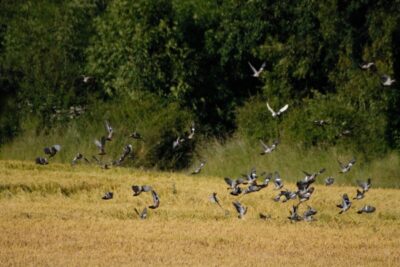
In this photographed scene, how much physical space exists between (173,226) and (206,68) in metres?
10.8

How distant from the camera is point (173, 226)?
1287 centimetres

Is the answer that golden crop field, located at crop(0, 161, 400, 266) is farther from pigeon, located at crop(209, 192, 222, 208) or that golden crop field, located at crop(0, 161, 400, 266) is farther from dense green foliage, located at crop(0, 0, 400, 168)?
dense green foliage, located at crop(0, 0, 400, 168)

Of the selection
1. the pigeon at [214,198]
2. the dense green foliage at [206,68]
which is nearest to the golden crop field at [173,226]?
the pigeon at [214,198]

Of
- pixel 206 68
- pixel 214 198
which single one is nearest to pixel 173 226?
pixel 214 198

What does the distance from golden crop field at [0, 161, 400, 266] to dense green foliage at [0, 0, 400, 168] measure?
3.36 m

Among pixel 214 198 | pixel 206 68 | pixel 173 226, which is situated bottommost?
pixel 206 68

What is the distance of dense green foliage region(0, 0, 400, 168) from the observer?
20234mm

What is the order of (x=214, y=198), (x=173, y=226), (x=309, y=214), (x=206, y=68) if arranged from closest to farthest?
(x=173, y=226) → (x=309, y=214) → (x=214, y=198) → (x=206, y=68)

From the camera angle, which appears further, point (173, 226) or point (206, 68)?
point (206, 68)

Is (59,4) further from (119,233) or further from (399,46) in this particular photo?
(119,233)

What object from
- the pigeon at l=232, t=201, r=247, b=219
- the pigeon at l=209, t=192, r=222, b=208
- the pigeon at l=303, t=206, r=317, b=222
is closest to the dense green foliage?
the pigeon at l=209, t=192, r=222, b=208

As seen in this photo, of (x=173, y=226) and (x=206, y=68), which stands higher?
(x=173, y=226)

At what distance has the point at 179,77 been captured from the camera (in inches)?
876

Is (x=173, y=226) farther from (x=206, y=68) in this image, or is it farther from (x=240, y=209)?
(x=206, y=68)
